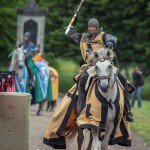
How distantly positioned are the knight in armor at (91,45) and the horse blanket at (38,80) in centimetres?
1002

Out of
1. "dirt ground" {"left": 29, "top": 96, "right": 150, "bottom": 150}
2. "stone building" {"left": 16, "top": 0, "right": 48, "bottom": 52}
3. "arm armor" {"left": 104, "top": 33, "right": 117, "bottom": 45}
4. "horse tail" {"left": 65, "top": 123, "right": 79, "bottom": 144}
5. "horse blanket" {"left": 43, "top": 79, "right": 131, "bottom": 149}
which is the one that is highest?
"stone building" {"left": 16, "top": 0, "right": 48, "bottom": 52}

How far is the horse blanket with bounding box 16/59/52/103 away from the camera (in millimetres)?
23844

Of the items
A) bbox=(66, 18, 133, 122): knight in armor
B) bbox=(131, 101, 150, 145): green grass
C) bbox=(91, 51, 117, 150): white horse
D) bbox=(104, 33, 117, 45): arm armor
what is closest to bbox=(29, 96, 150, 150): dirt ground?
bbox=(131, 101, 150, 145): green grass

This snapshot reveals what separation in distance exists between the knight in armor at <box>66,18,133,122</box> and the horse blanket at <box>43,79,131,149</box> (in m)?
0.18

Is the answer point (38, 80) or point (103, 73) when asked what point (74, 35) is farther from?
point (38, 80)

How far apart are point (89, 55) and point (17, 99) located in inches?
68.7

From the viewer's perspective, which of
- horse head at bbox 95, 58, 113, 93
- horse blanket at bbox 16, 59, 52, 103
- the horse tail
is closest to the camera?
horse head at bbox 95, 58, 113, 93

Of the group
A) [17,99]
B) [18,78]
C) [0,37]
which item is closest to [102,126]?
[17,99]

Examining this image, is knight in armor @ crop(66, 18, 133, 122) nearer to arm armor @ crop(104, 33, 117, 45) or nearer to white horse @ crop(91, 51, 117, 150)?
arm armor @ crop(104, 33, 117, 45)

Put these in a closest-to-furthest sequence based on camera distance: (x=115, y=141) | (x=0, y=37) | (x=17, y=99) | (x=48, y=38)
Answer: (x=17, y=99), (x=115, y=141), (x=0, y=37), (x=48, y=38)

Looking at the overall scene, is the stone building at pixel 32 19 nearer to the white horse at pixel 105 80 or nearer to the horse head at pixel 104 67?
the white horse at pixel 105 80

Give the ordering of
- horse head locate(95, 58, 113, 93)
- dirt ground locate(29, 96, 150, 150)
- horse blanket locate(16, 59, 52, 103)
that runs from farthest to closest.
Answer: horse blanket locate(16, 59, 52, 103) → dirt ground locate(29, 96, 150, 150) → horse head locate(95, 58, 113, 93)

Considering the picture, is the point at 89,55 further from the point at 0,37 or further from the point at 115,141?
the point at 0,37

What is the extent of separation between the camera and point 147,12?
44.2m
